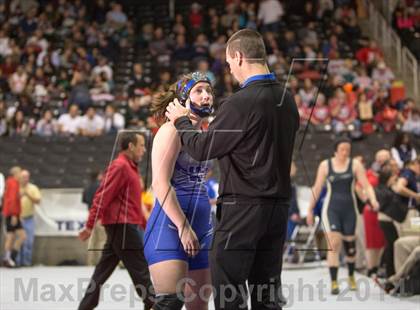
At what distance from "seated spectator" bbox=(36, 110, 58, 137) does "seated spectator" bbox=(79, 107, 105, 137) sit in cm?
51

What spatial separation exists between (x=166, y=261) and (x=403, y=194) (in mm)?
6478

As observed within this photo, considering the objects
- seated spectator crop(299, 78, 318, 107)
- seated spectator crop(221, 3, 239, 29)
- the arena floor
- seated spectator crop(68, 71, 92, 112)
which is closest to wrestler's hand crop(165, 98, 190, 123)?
the arena floor

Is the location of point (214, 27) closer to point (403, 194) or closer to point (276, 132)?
point (403, 194)

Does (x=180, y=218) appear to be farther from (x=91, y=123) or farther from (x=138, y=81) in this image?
(x=138, y=81)

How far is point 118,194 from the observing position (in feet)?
24.1

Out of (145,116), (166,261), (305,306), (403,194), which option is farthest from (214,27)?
(166,261)

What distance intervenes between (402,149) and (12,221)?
669 centimetres

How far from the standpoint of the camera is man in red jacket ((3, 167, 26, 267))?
45.2 ft

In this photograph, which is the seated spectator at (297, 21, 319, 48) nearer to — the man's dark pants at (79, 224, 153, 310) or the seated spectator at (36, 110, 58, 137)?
the seated spectator at (36, 110, 58, 137)

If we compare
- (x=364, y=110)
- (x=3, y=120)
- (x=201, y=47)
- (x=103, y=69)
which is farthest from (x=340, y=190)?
(x=201, y=47)

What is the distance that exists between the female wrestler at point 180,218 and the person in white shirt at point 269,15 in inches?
653

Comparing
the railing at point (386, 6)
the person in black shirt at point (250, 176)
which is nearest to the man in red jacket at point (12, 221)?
the person in black shirt at point (250, 176)

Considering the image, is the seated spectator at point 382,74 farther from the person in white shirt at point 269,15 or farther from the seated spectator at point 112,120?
the seated spectator at point 112,120

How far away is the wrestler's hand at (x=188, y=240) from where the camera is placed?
481cm
